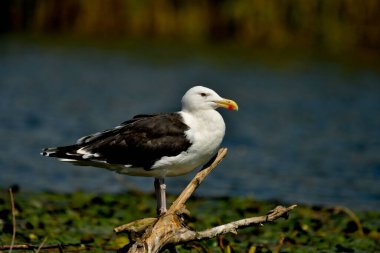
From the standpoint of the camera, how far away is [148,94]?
73.4 feet

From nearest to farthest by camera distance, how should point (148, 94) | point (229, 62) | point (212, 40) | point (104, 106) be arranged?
point (104, 106) < point (148, 94) < point (229, 62) < point (212, 40)

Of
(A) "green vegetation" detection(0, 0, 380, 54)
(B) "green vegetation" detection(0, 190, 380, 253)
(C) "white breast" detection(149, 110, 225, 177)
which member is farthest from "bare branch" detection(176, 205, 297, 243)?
(A) "green vegetation" detection(0, 0, 380, 54)

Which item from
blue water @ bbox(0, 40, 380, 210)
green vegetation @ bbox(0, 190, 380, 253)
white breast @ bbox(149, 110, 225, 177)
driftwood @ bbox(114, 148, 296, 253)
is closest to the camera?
driftwood @ bbox(114, 148, 296, 253)

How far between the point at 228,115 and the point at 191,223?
11.0 m

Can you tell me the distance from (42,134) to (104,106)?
3756mm

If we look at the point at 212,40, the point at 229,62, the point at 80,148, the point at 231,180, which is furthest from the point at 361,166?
the point at 212,40

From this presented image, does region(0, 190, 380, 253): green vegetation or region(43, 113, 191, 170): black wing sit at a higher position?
region(43, 113, 191, 170): black wing

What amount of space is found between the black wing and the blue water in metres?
4.60

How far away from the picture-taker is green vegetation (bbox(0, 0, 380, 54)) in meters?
27.0

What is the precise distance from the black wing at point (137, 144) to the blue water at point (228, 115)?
4602 millimetres

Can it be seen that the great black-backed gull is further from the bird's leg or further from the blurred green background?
the blurred green background

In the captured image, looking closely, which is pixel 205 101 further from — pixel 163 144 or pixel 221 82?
pixel 221 82

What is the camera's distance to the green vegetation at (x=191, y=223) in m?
8.19

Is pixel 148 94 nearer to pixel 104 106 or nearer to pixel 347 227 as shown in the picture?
pixel 104 106
